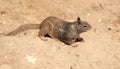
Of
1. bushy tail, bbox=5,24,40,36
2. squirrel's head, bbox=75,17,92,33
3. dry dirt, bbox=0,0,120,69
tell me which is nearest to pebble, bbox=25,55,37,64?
dry dirt, bbox=0,0,120,69

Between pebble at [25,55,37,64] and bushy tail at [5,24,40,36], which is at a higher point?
bushy tail at [5,24,40,36]

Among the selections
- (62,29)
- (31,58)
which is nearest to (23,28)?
(62,29)

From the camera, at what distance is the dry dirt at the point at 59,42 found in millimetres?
7508

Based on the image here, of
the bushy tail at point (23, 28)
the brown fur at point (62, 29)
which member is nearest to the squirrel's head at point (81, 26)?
the brown fur at point (62, 29)

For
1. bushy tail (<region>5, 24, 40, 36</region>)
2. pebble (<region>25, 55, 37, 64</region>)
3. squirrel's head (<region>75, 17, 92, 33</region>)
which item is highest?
squirrel's head (<region>75, 17, 92, 33</region>)

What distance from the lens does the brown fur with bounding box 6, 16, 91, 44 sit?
8.58 meters

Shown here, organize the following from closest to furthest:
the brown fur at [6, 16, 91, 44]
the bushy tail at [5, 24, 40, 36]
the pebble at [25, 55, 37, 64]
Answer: the pebble at [25, 55, 37, 64], the bushy tail at [5, 24, 40, 36], the brown fur at [6, 16, 91, 44]

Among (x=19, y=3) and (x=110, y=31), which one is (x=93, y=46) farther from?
(x=19, y=3)

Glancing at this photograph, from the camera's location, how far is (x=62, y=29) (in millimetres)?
8680

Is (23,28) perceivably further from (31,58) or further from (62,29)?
(31,58)

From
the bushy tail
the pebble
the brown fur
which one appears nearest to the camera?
the pebble

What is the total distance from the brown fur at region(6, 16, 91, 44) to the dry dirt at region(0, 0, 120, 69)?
0.59 feet

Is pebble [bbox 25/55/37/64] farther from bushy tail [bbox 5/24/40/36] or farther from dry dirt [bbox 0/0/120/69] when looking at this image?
bushy tail [bbox 5/24/40/36]

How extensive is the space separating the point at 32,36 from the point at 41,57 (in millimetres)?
1021
